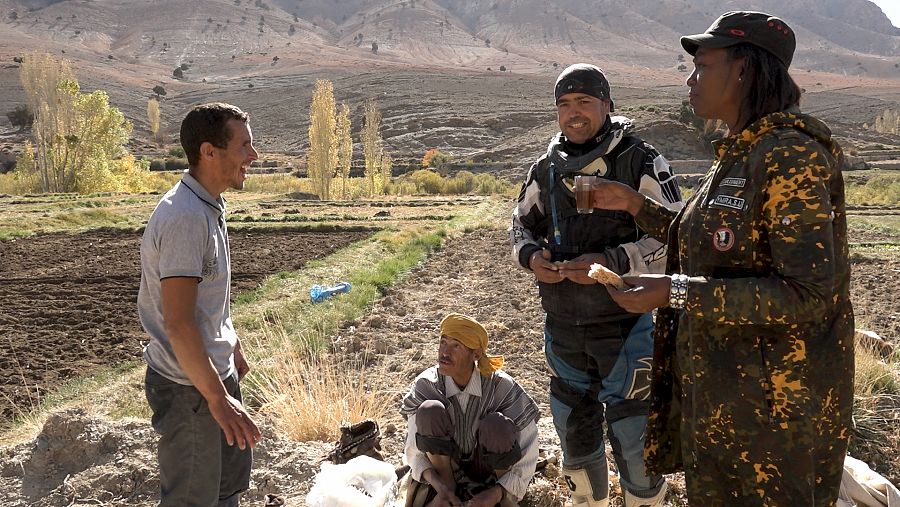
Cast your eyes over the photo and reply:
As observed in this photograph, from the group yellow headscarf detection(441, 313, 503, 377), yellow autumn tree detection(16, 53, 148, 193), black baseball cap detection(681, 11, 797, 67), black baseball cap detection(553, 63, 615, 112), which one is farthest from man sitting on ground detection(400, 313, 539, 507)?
yellow autumn tree detection(16, 53, 148, 193)

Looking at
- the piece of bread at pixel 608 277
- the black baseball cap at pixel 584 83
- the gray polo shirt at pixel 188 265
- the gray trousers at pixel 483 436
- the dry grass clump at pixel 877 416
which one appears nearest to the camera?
the piece of bread at pixel 608 277

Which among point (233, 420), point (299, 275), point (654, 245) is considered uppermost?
point (654, 245)

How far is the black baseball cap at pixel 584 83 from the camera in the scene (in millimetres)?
2719

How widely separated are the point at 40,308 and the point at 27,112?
222 ft

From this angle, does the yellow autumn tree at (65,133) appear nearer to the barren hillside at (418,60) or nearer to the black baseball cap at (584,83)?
the barren hillside at (418,60)

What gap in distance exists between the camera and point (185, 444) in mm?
2496

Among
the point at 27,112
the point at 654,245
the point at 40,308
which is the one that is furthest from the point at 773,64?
the point at 27,112

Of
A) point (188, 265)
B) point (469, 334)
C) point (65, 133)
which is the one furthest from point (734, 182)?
point (65, 133)

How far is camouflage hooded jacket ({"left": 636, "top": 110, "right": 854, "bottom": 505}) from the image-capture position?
5.52 ft

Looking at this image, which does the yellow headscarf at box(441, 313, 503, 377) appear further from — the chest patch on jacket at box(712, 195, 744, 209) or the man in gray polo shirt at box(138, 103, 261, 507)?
the chest patch on jacket at box(712, 195, 744, 209)

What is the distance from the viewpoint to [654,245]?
2.70m

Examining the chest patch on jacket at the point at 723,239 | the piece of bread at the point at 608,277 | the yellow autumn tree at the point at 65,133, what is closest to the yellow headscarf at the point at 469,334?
the piece of bread at the point at 608,277

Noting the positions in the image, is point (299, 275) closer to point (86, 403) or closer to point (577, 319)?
point (86, 403)

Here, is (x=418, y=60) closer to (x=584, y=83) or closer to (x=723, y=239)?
(x=584, y=83)
